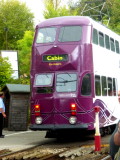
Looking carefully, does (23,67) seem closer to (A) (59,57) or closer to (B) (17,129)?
(B) (17,129)

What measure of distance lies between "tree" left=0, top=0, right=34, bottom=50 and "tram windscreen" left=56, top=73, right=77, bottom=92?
56.8m

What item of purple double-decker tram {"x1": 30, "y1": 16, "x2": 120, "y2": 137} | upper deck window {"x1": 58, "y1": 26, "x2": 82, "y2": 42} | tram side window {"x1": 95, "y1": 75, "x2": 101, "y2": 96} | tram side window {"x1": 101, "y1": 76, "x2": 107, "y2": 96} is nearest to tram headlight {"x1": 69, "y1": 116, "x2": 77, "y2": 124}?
purple double-decker tram {"x1": 30, "y1": 16, "x2": 120, "y2": 137}

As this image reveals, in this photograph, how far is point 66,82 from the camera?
17.4 meters

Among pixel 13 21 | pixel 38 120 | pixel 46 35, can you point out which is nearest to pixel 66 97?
pixel 38 120

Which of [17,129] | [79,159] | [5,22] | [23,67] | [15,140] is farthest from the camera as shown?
[5,22]

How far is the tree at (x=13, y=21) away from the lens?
246 ft

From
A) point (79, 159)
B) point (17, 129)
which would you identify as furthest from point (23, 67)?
point (79, 159)

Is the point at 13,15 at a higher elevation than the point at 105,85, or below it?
higher

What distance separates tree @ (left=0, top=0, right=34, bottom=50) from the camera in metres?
75.0

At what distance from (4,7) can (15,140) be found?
197ft

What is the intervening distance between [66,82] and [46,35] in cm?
198

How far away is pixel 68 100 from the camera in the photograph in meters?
17.2

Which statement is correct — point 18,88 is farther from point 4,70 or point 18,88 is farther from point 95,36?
point 4,70

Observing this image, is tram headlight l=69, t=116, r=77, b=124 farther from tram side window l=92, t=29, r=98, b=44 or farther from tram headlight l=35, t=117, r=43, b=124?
tram side window l=92, t=29, r=98, b=44
